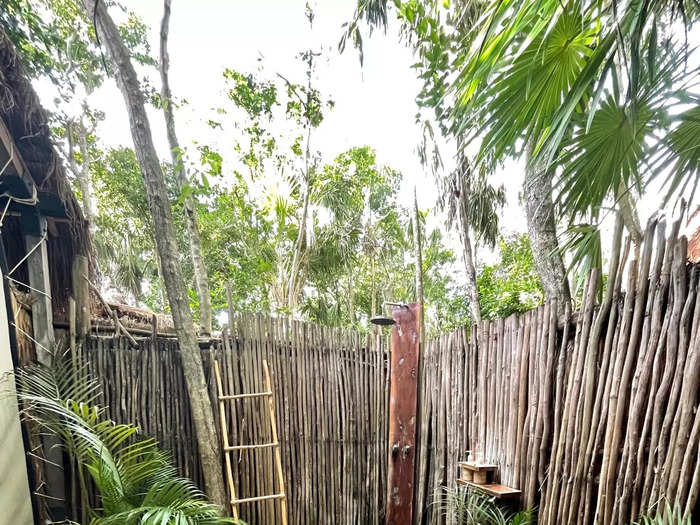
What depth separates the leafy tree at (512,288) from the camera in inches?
222

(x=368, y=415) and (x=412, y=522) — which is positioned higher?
(x=368, y=415)

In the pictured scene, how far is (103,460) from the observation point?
6.40ft

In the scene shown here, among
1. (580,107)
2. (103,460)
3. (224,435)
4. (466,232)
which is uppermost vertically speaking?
(580,107)

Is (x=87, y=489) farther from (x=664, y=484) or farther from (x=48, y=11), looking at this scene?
(x=48, y=11)

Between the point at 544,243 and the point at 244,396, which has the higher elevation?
the point at 544,243

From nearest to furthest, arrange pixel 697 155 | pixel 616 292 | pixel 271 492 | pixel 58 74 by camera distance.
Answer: pixel 616 292 < pixel 697 155 < pixel 271 492 < pixel 58 74

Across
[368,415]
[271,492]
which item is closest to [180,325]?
[271,492]

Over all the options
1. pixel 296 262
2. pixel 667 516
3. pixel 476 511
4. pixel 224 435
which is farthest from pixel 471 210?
pixel 667 516

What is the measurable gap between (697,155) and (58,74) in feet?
20.3

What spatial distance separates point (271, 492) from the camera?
9.52 ft

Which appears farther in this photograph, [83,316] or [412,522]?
[412,522]

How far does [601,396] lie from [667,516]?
484mm

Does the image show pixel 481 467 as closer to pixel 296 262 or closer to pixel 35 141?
pixel 35 141

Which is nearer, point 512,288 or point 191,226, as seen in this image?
point 191,226
